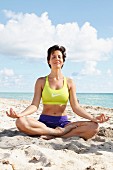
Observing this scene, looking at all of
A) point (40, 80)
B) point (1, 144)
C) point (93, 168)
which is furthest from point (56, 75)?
point (93, 168)

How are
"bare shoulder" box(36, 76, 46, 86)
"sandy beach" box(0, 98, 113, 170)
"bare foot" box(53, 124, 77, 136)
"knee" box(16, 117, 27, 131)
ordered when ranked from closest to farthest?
"sandy beach" box(0, 98, 113, 170)
"knee" box(16, 117, 27, 131)
"bare foot" box(53, 124, 77, 136)
"bare shoulder" box(36, 76, 46, 86)

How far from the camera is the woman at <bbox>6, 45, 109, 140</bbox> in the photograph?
16.9ft

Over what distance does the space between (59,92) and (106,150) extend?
1175 mm

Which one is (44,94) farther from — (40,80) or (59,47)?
(59,47)

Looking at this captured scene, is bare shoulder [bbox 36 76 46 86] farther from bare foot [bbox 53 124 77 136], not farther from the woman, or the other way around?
bare foot [bbox 53 124 77 136]

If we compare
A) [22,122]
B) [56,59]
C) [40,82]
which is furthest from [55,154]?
[56,59]

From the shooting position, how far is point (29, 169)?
348 centimetres

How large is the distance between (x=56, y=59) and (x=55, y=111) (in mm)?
795

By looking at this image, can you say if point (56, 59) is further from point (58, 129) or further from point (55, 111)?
point (58, 129)

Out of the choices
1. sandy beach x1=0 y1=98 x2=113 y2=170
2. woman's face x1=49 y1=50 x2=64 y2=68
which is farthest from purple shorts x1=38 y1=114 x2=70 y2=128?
woman's face x1=49 y1=50 x2=64 y2=68

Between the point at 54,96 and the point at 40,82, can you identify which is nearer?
the point at 54,96

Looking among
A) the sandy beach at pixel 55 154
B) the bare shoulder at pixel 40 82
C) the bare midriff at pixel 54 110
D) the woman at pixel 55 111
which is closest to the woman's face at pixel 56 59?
the woman at pixel 55 111

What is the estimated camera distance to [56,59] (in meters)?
5.21

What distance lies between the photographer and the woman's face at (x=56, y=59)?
5.21 m
